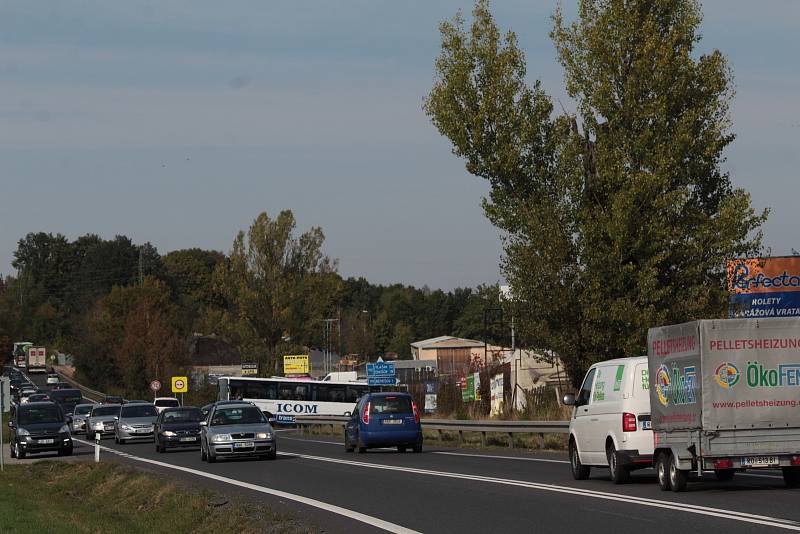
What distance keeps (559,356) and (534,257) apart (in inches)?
115

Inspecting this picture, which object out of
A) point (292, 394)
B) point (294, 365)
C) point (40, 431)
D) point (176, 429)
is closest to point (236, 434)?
point (176, 429)

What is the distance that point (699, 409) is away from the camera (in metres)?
18.3

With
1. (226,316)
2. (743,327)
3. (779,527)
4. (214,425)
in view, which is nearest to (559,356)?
(214,425)

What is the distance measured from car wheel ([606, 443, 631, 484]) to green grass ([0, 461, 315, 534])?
5876mm

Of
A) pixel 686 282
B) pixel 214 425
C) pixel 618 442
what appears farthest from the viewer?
pixel 686 282

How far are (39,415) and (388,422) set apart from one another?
12.3 meters

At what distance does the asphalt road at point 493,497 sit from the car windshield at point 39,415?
11.8 metres

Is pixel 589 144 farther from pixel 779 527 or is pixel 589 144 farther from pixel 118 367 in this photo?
pixel 118 367

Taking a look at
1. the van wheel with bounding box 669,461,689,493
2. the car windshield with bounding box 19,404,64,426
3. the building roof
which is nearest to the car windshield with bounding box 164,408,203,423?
the car windshield with bounding box 19,404,64,426

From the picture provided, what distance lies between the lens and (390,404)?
3606 cm

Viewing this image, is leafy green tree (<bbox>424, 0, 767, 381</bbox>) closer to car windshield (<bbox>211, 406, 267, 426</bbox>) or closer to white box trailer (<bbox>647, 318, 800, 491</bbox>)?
car windshield (<bbox>211, 406, 267, 426</bbox>)

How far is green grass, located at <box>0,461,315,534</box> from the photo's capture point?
16266 millimetres

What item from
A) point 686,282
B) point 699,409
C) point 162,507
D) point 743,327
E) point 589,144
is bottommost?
point 162,507

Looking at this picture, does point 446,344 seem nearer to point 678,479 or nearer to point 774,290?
point 774,290
